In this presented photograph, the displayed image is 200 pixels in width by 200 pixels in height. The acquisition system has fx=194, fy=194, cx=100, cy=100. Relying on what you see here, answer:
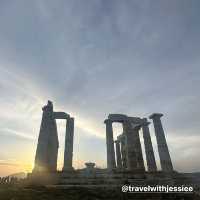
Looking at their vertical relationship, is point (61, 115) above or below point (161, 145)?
above

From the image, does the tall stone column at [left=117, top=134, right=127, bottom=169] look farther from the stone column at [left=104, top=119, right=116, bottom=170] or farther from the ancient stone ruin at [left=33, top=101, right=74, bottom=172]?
the ancient stone ruin at [left=33, top=101, right=74, bottom=172]

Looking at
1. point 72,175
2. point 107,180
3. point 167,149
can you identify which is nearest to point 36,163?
point 72,175

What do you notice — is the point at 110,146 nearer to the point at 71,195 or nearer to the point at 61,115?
the point at 61,115

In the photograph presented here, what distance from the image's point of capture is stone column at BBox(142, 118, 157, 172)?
106 ft


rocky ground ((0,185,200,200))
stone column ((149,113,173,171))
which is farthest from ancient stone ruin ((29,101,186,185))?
rocky ground ((0,185,200,200))

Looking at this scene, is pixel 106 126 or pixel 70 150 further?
pixel 106 126

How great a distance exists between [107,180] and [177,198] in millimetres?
7316

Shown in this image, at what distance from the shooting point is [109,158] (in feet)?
105

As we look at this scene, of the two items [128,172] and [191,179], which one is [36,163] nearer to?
[128,172]

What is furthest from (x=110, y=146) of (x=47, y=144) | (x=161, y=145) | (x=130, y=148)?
(x=47, y=144)

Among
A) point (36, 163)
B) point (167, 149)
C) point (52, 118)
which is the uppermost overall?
point (52, 118)

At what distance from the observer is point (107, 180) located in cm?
2097

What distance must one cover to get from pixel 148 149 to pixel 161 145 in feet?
15.2

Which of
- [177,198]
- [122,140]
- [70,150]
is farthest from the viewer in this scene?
[122,140]
